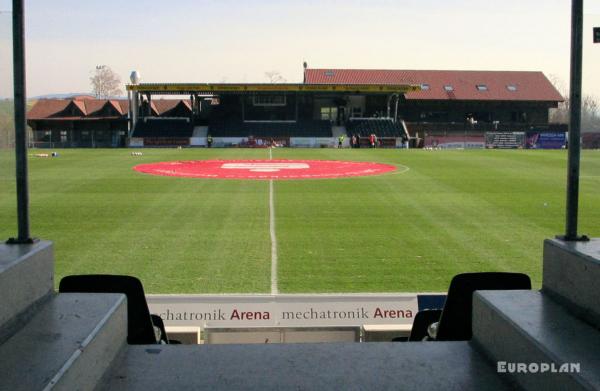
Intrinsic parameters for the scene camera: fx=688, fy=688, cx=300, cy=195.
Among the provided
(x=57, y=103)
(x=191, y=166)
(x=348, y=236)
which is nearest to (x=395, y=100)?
(x=57, y=103)

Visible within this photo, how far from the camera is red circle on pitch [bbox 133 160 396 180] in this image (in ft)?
84.3

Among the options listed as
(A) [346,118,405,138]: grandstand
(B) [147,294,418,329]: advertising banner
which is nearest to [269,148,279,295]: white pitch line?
(B) [147,294,418,329]: advertising banner

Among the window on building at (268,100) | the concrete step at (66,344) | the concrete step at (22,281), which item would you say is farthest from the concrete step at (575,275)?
the window on building at (268,100)

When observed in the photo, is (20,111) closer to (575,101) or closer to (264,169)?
(575,101)

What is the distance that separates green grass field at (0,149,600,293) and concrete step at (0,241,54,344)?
0.38 m

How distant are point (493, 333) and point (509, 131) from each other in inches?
2319

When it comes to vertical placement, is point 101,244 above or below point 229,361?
below

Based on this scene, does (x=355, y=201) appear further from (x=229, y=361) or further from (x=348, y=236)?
(x=229, y=361)

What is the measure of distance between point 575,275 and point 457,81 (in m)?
70.0

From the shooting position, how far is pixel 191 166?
1194 inches

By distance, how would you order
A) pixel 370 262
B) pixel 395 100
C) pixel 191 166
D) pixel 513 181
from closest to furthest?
pixel 370 262
pixel 513 181
pixel 191 166
pixel 395 100

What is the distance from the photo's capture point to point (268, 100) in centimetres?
6494

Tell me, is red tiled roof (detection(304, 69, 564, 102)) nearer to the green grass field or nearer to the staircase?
the green grass field

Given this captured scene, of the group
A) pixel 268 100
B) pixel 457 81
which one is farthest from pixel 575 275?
pixel 457 81
